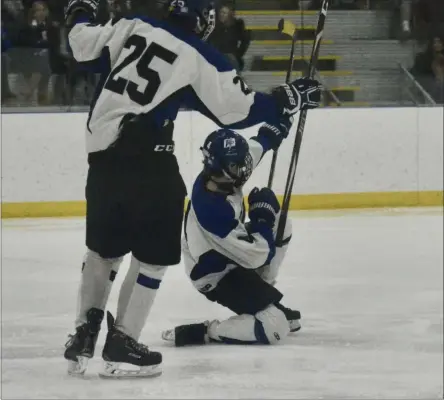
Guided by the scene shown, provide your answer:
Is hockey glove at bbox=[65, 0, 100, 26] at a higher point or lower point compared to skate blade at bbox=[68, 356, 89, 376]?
higher

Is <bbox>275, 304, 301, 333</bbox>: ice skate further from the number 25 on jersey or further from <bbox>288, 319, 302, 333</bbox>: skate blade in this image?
the number 25 on jersey

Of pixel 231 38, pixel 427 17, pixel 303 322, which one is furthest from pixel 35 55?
pixel 303 322

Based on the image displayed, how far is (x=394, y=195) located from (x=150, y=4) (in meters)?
1.61

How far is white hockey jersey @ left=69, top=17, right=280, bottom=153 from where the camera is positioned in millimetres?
2438

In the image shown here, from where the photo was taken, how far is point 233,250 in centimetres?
296

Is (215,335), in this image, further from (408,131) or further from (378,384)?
(408,131)

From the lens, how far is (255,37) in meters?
6.12

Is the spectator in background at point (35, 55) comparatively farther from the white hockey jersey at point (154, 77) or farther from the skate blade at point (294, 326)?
the white hockey jersey at point (154, 77)

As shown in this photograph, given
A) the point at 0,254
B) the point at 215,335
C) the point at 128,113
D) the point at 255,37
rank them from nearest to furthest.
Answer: the point at 128,113 → the point at 215,335 → the point at 0,254 → the point at 255,37

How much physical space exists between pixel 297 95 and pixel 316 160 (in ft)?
11.4

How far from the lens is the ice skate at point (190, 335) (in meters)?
3.03

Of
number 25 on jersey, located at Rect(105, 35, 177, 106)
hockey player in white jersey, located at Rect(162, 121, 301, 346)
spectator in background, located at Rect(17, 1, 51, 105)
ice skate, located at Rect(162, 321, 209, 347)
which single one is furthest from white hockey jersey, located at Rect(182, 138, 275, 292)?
spectator in background, located at Rect(17, 1, 51, 105)

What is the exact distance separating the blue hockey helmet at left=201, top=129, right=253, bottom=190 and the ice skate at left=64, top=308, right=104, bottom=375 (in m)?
0.47

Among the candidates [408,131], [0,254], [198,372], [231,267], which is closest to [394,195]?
[408,131]
